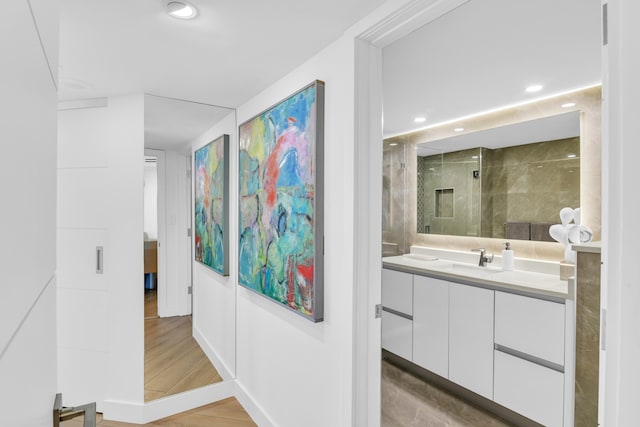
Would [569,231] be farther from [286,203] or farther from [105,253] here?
[105,253]

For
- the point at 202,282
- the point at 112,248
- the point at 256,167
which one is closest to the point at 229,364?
the point at 202,282

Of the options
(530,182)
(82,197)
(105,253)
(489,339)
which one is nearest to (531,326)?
(489,339)

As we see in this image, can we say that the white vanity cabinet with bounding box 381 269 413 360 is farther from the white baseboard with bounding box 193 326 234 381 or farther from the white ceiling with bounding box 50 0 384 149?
the white ceiling with bounding box 50 0 384 149

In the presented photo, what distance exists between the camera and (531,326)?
2.22m

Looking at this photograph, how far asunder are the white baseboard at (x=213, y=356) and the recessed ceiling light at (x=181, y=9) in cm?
224

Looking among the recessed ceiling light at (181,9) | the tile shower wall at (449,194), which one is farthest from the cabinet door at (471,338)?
the recessed ceiling light at (181,9)

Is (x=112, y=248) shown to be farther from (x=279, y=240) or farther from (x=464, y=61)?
(x=464, y=61)

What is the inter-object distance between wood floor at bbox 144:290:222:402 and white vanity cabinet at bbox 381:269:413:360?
5.12ft

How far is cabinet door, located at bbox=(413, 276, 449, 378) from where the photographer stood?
2777mm

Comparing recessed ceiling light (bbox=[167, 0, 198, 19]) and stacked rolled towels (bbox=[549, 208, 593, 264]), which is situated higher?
recessed ceiling light (bbox=[167, 0, 198, 19])

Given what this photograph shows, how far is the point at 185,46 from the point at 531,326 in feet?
8.54

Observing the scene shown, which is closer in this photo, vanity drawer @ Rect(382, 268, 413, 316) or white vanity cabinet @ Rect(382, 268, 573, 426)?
white vanity cabinet @ Rect(382, 268, 573, 426)

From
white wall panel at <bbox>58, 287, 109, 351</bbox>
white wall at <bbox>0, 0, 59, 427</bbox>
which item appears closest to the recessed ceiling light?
white wall at <bbox>0, 0, 59, 427</bbox>

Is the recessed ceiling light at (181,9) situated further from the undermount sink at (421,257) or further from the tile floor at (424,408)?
the undermount sink at (421,257)
